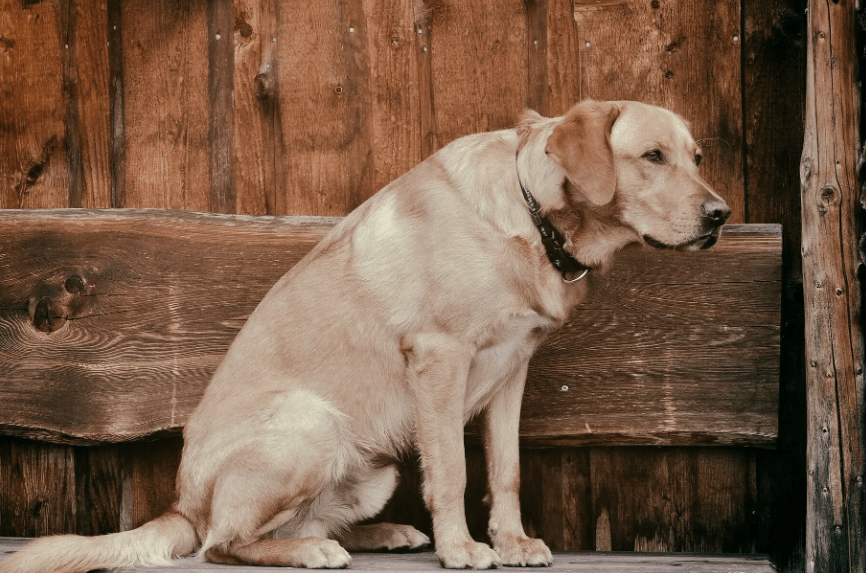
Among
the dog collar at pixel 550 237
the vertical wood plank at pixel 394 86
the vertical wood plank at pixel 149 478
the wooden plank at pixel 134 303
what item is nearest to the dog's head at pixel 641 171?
Answer: the dog collar at pixel 550 237

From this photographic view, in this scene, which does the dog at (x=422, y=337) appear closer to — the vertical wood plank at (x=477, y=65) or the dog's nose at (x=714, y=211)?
the dog's nose at (x=714, y=211)

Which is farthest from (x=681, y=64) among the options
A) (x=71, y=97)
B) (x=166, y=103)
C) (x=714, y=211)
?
(x=71, y=97)

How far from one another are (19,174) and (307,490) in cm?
194

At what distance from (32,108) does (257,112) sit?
940mm

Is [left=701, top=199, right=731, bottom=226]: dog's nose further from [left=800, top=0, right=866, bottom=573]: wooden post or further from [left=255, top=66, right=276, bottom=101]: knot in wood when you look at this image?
[left=255, top=66, right=276, bottom=101]: knot in wood

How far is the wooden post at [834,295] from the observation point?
3.06m

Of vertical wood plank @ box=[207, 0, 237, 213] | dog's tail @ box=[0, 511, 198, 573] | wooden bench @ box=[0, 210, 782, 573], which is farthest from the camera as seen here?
vertical wood plank @ box=[207, 0, 237, 213]

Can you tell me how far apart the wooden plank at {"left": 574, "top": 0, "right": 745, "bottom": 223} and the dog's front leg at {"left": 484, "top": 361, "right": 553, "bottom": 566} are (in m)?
1.15

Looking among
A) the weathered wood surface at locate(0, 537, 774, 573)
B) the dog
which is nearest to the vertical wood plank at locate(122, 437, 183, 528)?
the weathered wood surface at locate(0, 537, 774, 573)

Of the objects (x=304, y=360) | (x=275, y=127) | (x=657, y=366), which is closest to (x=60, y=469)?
(x=304, y=360)

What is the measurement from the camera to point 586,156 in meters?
2.81

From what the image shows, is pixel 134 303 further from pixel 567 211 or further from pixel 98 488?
pixel 567 211

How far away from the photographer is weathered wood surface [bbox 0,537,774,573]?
9.58 ft

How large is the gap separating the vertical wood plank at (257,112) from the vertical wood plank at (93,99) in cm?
54
